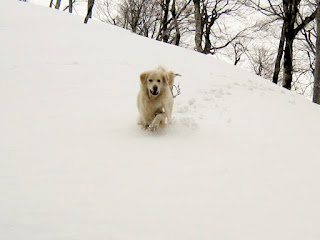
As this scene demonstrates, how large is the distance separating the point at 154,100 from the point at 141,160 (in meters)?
1.43

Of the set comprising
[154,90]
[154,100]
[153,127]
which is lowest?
[153,127]

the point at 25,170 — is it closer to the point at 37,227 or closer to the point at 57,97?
the point at 37,227

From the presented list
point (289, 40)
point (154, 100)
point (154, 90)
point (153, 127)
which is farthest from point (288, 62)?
point (153, 127)

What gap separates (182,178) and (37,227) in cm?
134

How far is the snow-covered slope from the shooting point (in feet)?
6.77

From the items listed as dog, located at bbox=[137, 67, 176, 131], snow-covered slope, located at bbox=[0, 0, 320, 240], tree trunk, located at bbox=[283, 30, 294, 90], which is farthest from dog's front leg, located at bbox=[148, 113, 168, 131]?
tree trunk, located at bbox=[283, 30, 294, 90]

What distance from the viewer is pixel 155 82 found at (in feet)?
14.1

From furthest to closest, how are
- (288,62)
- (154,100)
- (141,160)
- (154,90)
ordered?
(288,62), (154,100), (154,90), (141,160)

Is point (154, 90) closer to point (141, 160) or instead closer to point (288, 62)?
point (141, 160)

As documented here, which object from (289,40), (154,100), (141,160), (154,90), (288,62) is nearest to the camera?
(141,160)

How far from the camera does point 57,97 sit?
5.28 metres

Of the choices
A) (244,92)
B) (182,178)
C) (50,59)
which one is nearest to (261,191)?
(182,178)

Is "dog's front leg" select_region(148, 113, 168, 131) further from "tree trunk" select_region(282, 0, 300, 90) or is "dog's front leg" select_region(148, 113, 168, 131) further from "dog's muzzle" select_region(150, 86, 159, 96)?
"tree trunk" select_region(282, 0, 300, 90)

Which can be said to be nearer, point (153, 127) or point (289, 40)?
point (153, 127)
